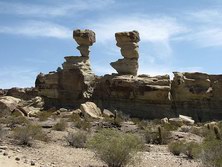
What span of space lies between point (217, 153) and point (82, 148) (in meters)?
7.58

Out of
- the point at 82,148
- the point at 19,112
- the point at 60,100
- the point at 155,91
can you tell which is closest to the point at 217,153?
the point at 82,148

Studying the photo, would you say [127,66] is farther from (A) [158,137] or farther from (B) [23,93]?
(B) [23,93]

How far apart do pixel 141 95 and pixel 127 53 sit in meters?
6.15

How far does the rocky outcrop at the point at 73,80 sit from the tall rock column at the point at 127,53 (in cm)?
373

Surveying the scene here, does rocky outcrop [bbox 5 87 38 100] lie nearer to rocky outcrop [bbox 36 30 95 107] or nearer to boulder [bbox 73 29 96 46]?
rocky outcrop [bbox 36 30 95 107]

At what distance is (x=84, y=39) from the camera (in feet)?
167

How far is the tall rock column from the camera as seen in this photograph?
49438 millimetres

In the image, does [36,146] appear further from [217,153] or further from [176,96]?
[176,96]

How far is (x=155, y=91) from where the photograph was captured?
46469 mm

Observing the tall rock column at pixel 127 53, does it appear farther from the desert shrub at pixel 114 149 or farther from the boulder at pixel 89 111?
the desert shrub at pixel 114 149

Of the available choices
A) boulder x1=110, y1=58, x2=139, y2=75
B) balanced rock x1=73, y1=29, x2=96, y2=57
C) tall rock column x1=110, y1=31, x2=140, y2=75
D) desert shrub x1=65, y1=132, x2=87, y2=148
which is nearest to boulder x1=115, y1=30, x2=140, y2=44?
tall rock column x1=110, y1=31, x2=140, y2=75

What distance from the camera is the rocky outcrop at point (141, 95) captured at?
4659 centimetres

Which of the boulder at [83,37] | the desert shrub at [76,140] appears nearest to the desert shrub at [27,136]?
the desert shrub at [76,140]

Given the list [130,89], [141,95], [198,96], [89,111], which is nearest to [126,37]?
[130,89]
